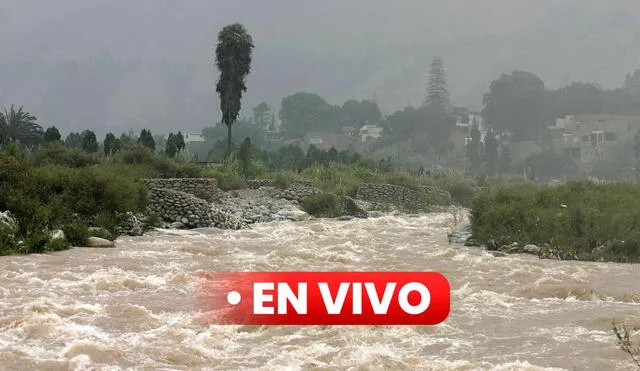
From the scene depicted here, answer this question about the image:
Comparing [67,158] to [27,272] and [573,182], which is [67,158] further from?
[573,182]

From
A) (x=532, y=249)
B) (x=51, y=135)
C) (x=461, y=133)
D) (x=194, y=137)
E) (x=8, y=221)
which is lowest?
(x=532, y=249)

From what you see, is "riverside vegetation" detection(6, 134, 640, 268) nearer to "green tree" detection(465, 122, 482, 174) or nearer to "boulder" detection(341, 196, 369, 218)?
"boulder" detection(341, 196, 369, 218)

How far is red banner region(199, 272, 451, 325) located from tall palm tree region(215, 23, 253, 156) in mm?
32981

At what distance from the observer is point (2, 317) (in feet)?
27.8

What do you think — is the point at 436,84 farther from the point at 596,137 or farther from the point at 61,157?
the point at 61,157

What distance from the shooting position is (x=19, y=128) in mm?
39188

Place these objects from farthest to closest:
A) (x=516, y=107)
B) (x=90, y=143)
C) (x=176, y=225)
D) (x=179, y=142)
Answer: (x=516, y=107) < (x=179, y=142) < (x=90, y=143) < (x=176, y=225)

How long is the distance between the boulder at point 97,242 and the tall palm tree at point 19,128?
82.7 ft

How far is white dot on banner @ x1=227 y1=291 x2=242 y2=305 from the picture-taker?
10002mm

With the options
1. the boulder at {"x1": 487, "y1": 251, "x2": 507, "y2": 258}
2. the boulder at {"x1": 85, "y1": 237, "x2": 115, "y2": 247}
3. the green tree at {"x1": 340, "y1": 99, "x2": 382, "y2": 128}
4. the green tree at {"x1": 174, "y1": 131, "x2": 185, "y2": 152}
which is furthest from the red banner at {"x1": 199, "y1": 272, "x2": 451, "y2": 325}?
the green tree at {"x1": 340, "y1": 99, "x2": 382, "y2": 128}

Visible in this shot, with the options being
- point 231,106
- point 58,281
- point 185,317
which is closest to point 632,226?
point 185,317

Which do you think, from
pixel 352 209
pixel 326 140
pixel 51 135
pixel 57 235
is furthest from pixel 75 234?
pixel 326 140

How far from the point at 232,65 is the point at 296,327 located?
37034 millimetres

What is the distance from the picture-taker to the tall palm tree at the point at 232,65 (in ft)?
143
